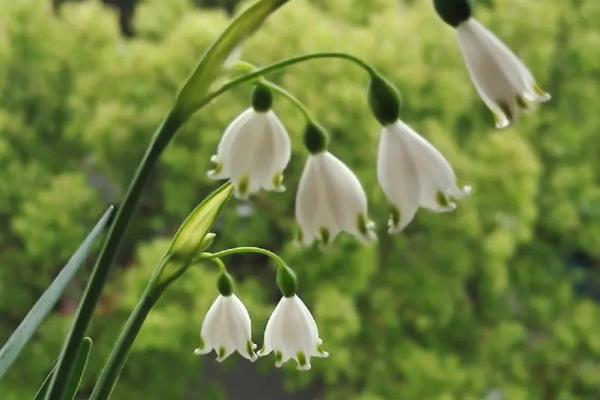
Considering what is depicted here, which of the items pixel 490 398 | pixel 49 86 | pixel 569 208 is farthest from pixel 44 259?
pixel 569 208

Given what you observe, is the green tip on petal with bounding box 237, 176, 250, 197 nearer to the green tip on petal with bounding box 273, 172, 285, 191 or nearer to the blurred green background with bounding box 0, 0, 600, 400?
the green tip on petal with bounding box 273, 172, 285, 191

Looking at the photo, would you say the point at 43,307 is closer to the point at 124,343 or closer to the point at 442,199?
the point at 124,343

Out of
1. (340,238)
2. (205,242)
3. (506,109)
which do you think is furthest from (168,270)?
(340,238)

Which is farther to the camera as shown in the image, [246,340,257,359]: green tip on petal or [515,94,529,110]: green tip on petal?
[246,340,257,359]: green tip on petal

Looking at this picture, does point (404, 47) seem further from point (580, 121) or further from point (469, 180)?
point (580, 121)

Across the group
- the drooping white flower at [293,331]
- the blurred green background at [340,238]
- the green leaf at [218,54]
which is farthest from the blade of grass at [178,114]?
the blurred green background at [340,238]

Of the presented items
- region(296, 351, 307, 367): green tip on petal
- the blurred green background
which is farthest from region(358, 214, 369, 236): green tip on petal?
the blurred green background

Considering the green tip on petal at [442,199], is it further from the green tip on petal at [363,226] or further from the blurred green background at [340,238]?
the blurred green background at [340,238]
